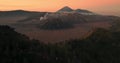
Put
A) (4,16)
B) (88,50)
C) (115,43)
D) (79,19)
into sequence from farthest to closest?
(4,16) < (79,19) < (115,43) < (88,50)

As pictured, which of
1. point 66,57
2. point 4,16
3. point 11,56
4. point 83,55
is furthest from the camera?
point 4,16

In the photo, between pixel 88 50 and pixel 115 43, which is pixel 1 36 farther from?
pixel 115 43

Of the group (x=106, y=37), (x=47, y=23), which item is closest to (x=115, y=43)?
(x=106, y=37)

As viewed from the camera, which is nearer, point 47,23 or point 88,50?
point 88,50

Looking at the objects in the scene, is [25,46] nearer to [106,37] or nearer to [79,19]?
[106,37]

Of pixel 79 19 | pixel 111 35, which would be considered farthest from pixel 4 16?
pixel 111 35

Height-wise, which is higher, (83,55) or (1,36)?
(1,36)

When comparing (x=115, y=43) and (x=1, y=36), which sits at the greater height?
(x=1, y=36)
